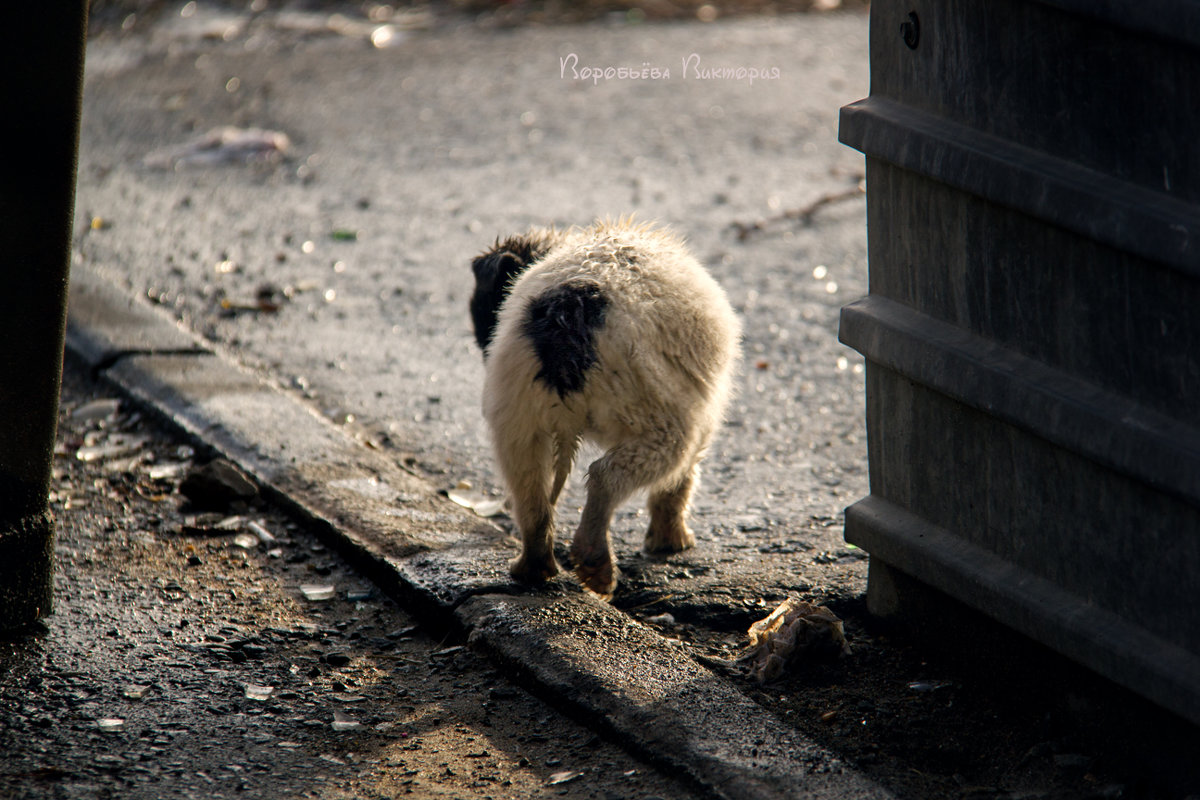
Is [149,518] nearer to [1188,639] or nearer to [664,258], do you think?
[664,258]

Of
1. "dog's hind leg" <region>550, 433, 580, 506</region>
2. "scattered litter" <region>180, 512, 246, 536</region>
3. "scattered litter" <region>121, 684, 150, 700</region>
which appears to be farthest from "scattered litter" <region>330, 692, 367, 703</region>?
"scattered litter" <region>180, 512, 246, 536</region>

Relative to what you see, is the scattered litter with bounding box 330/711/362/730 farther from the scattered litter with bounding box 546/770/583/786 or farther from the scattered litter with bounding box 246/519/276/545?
the scattered litter with bounding box 246/519/276/545

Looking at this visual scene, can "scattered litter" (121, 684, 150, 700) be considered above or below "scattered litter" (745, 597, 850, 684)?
below

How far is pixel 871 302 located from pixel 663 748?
1368 millimetres

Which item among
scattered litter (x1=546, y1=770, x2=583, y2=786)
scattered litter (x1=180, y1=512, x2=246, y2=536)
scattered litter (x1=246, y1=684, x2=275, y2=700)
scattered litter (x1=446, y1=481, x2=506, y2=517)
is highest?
scattered litter (x1=180, y1=512, x2=246, y2=536)

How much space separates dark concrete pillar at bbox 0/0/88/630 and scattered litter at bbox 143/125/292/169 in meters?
5.38

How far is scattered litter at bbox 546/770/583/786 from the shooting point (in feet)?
10.1

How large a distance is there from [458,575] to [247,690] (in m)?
0.77

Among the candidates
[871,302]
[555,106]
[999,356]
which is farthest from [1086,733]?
[555,106]

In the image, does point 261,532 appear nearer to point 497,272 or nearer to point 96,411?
point 497,272

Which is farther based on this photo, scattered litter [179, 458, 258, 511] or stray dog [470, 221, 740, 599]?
scattered litter [179, 458, 258, 511]

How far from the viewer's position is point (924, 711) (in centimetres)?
331

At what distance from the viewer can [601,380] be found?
3.65 metres

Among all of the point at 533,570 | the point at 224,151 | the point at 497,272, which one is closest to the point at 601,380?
the point at 533,570
